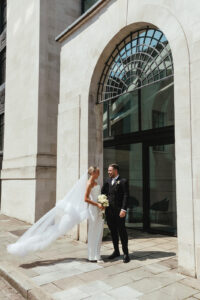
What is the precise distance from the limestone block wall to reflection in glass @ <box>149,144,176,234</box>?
1.90 metres

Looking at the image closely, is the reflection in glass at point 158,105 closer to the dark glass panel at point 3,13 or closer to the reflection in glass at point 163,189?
the reflection in glass at point 163,189

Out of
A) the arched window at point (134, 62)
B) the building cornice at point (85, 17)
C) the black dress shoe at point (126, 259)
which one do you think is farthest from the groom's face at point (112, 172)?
the building cornice at point (85, 17)

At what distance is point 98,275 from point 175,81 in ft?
12.9

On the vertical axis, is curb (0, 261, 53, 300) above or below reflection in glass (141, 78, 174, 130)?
below

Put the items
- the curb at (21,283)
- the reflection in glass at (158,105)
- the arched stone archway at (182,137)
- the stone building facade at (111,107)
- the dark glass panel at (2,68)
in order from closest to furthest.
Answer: the curb at (21,283) < the arched stone archway at (182,137) < the stone building facade at (111,107) < the reflection in glass at (158,105) < the dark glass panel at (2,68)

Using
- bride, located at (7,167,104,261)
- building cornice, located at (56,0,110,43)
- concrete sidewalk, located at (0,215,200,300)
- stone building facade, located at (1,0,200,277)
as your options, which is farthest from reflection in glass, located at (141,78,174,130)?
concrete sidewalk, located at (0,215,200,300)

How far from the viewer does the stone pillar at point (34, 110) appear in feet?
38.4

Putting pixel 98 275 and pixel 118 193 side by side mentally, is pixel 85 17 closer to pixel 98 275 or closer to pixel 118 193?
pixel 118 193

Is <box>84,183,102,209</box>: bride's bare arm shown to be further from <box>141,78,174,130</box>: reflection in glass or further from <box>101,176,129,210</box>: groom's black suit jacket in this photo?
<box>141,78,174,130</box>: reflection in glass

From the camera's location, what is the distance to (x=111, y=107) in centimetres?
1045

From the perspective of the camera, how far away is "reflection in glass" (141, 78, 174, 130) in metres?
8.69

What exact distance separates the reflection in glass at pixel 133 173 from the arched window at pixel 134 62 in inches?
89.1

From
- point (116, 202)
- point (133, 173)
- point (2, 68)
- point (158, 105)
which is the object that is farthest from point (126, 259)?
point (2, 68)

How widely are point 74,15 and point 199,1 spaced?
944 cm
